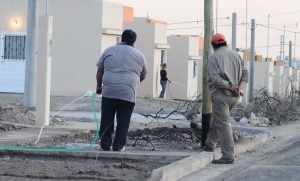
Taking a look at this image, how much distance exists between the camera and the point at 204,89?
39.9 ft

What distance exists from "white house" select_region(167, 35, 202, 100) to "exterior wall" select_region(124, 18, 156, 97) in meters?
4.70

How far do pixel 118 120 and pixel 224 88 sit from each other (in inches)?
66.1

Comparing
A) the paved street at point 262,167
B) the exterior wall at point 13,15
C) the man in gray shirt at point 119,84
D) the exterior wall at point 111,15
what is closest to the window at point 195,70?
the exterior wall at point 111,15

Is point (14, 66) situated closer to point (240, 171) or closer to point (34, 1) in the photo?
point (34, 1)

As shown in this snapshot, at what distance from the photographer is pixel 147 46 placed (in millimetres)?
37969

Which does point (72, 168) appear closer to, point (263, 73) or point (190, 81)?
point (190, 81)

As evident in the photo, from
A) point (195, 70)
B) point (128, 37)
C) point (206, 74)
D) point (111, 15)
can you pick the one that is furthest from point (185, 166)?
point (195, 70)

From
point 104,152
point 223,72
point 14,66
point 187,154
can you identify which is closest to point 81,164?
point 104,152

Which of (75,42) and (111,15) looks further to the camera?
(111,15)

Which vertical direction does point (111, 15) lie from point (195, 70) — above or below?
above

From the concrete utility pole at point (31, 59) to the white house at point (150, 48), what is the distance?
58.5 ft

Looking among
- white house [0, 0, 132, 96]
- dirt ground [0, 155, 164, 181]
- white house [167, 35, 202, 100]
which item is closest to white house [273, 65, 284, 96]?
white house [167, 35, 202, 100]

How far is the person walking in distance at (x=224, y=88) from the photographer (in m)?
10.7

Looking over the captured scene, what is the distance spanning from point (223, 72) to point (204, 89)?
4.92 feet
